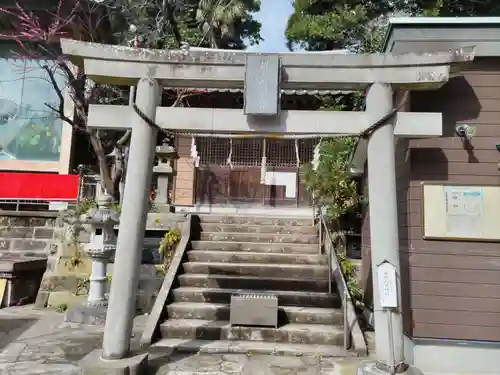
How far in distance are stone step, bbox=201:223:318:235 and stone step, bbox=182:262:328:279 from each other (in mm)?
1588

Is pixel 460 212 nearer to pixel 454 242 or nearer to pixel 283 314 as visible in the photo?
pixel 454 242

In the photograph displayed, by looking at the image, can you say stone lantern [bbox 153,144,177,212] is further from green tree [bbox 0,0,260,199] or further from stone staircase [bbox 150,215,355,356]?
green tree [bbox 0,0,260,199]

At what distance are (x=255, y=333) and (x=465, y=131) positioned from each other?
13.2 feet

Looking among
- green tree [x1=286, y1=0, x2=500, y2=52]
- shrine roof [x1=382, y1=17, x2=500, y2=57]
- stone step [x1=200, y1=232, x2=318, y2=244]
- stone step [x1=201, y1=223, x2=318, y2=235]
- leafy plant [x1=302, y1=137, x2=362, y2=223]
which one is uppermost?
green tree [x1=286, y1=0, x2=500, y2=52]

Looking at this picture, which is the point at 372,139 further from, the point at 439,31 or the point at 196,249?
the point at 196,249

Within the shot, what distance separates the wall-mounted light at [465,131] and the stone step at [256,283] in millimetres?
3360

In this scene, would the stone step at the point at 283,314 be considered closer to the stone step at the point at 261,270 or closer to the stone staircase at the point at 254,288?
the stone staircase at the point at 254,288

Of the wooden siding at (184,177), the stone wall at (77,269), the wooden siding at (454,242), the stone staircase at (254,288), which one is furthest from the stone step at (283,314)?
the wooden siding at (184,177)

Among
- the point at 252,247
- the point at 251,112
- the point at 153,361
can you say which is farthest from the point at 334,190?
the point at 153,361

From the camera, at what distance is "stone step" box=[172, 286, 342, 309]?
673cm

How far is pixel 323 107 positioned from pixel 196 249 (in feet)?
23.7

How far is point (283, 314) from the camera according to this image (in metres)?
6.39

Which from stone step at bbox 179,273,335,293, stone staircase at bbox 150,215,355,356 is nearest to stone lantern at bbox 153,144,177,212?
stone staircase at bbox 150,215,355,356

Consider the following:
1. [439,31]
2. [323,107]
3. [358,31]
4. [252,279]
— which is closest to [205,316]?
[252,279]
